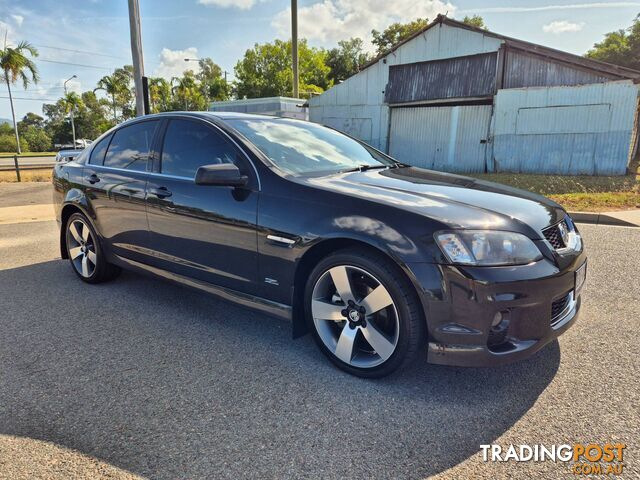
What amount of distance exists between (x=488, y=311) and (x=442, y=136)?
51.3 ft

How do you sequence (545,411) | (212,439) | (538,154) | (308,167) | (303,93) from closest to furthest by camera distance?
(212,439) → (545,411) → (308,167) → (538,154) → (303,93)

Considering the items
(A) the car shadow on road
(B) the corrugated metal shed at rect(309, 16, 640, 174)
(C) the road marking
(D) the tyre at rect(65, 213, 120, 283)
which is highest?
(B) the corrugated metal shed at rect(309, 16, 640, 174)

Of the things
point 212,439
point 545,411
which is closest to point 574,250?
point 545,411

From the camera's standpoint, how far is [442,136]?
54.7ft

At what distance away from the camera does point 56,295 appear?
13.5 feet

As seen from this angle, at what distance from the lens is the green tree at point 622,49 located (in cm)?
3353

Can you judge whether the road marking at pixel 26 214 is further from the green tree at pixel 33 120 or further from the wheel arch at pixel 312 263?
the green tree at pixel 33 120

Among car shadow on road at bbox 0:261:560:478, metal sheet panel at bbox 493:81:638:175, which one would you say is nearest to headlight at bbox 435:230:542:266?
car shadow on road at bbox 0:261:560:478

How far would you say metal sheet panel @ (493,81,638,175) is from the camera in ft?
42.5

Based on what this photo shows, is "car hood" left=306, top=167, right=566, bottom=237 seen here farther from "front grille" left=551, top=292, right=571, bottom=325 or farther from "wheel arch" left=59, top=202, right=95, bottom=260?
"wheel arch" left=59, top=202, right=95, bottom=260

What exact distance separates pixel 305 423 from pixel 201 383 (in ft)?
2.43

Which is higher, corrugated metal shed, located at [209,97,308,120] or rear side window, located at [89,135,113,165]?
corrugated metal shed, located at [209,97,308,120]

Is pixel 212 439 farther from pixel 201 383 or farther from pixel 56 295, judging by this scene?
pixel 56 295

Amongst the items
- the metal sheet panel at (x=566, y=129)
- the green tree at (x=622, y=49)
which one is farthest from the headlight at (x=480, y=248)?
the green tree at (x=622, y=49)
